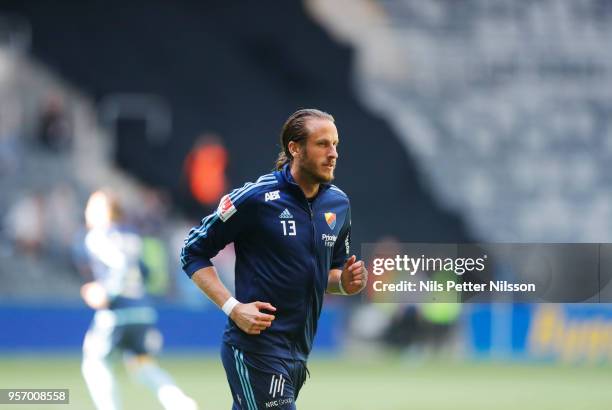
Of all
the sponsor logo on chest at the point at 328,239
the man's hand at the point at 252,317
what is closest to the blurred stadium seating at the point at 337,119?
the sponsor logo on chest at the point at 328,239

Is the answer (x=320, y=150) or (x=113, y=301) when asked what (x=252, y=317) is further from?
(x=113, y=301)

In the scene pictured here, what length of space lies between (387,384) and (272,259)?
8421 millimetres

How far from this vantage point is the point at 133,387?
12852mm

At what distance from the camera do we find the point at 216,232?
5398mm

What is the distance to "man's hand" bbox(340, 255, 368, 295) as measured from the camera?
5.43 m

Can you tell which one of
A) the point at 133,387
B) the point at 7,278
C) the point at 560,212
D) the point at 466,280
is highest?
the point at 560,212

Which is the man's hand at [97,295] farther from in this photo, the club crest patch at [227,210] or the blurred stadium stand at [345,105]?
the blurred stadium stand at [345,105]

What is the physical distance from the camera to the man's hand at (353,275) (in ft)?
17.8

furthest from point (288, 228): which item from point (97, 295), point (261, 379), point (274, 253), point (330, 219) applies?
point (97, 295)

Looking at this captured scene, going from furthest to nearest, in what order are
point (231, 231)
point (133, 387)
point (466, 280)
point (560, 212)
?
point (560, 212), point (133, 387), point (466, 280), point (231, 231)

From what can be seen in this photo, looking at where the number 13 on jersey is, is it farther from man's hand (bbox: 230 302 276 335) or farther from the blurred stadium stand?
the blurred stadium stand

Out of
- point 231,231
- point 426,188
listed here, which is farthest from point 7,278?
point 231,231

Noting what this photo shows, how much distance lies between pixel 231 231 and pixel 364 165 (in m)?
15.0

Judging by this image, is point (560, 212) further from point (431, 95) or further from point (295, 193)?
point (295, 193)
